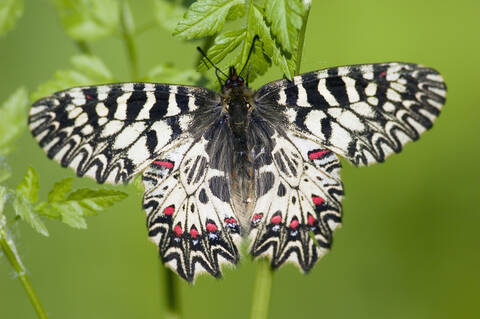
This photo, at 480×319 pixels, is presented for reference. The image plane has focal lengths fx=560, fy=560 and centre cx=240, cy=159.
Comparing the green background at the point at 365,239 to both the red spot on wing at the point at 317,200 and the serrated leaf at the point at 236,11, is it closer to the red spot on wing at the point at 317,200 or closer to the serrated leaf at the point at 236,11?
the red spot on wing at the point at 317,200

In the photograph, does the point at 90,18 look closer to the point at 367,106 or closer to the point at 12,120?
the point at 12,120

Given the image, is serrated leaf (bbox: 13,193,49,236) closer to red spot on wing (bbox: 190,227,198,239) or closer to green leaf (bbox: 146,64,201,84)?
red spot on wing (bbox: 190,227,198,239)

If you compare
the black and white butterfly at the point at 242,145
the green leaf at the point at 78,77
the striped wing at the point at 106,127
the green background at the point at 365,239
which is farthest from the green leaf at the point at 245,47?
the green background at the point at 365,239

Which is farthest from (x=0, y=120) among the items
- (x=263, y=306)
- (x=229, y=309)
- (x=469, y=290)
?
(x=469, y=290)

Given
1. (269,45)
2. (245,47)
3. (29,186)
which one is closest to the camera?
(269,45)

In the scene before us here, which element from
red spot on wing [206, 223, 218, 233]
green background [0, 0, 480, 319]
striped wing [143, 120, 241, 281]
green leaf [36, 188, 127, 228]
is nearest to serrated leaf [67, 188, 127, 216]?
green leaf [36, 188, 127, 228]

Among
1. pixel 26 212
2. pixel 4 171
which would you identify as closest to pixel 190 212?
pixel 26 212
